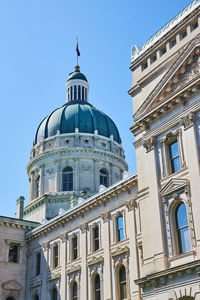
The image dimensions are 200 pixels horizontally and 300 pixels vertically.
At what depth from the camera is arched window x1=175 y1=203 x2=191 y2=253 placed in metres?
24.0

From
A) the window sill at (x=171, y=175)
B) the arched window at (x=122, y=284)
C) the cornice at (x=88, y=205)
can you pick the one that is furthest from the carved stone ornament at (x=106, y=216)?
the window sill at (x=171, y=175)

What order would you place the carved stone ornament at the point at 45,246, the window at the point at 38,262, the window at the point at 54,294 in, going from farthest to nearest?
the window at the point at 38,262 → the carved stone ornament at the point at 45,246 → the window at the point at 54,294

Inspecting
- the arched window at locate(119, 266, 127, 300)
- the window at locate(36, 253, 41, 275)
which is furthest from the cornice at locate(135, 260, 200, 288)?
the window at locate(36, 253, 41, 275)

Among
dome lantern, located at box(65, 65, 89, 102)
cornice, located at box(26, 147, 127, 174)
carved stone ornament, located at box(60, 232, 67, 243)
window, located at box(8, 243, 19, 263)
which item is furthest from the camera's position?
dome lantern, located at box(65, 65, 89, 102)

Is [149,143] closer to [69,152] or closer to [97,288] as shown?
[97,288]

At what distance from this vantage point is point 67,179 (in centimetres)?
6156

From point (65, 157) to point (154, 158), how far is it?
117ft

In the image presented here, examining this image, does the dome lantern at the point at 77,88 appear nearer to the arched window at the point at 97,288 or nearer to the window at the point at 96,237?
the window at the point at 96,237

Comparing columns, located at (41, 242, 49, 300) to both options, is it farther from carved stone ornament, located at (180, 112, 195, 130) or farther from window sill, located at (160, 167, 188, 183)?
carved stone ornament, located at (180, 112, 195, 130)

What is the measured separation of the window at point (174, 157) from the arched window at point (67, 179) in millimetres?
34908

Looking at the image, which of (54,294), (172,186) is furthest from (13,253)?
(172,186)

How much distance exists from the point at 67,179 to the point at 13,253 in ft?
51.0

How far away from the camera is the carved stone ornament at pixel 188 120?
25.4m

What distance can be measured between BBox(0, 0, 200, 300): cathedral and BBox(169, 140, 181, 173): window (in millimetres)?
90
